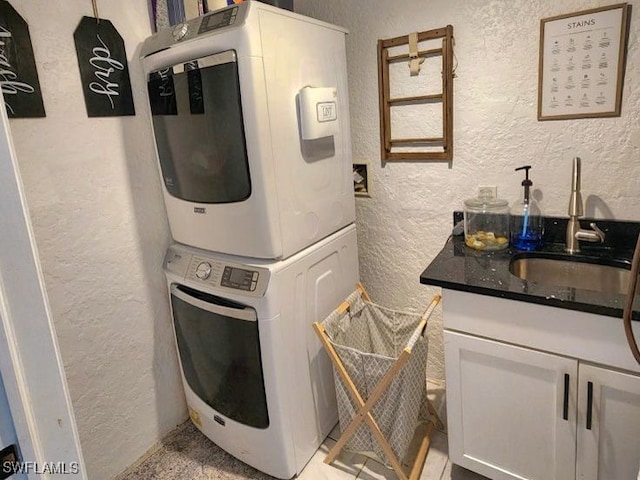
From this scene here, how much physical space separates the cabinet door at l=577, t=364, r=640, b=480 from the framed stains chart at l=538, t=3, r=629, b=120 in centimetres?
90

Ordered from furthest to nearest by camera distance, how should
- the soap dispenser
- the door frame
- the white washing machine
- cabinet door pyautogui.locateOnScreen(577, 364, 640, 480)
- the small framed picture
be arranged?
1. the small framed picture
2. the soap dispenser
3. the white washing machine
4. cabinet door pyautogui.locateOnScreen(577, 364, 640, 480)
5. the door frame

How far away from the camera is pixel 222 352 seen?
1.63m

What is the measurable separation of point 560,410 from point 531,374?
0.13m

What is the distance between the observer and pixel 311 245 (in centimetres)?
165

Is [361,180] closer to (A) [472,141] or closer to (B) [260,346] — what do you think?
(A) [472,141]

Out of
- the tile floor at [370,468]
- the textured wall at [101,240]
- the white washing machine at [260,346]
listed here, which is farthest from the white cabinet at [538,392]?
the textured wall at [101,240]

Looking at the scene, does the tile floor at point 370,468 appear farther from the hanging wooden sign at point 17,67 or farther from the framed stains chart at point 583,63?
the hanging wooden sign at point 17,67

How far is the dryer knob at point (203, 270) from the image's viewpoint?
1587mm

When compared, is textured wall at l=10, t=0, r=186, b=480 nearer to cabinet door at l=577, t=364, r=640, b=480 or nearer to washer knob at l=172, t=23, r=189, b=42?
washer knob at l=172, t=23, r=189, b=42

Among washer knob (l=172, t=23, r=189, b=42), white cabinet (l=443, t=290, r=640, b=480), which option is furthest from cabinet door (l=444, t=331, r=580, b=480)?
washer knob (l=172, t=23, r=189, b=42)

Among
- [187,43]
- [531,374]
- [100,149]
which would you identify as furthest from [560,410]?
[100,149]

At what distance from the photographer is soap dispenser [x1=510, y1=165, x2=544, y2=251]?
1.59 m

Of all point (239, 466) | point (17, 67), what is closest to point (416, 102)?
point (17, 67)

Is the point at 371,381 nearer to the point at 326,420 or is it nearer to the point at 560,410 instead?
the point at 326,420
